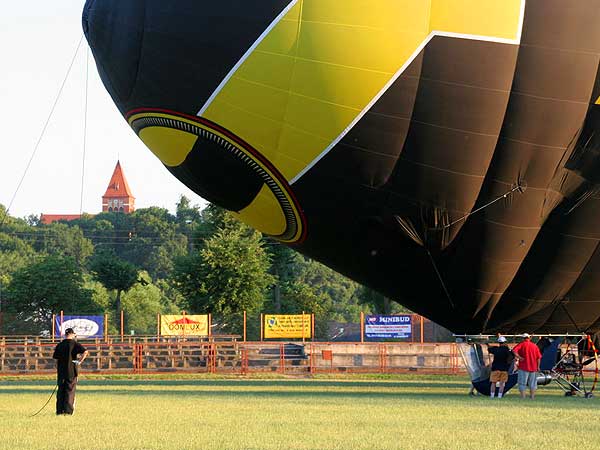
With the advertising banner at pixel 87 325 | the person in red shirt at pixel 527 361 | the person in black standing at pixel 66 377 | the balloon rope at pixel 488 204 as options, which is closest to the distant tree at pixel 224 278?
the advertising banner at pixel 87 325

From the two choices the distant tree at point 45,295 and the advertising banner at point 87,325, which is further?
the distant tree at point 45,295

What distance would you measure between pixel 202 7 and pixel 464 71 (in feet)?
15.2

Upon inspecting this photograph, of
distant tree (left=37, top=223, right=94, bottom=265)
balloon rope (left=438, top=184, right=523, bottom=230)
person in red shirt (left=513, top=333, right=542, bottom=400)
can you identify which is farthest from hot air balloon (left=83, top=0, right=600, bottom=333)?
distant tree (left=37, top=223, right=94, bottom=265)

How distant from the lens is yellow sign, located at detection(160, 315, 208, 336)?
50.9 meters

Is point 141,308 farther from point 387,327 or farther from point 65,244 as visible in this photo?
point 387,327

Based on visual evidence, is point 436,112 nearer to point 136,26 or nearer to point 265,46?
point 265,46

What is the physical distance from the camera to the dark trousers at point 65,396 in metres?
21.0

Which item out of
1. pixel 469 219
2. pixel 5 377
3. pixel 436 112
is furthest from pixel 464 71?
pixel 5 377

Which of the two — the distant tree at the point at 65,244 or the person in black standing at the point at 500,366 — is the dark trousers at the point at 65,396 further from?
the distant tree at the point at 65,244

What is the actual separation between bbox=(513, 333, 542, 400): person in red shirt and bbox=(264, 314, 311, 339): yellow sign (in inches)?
921

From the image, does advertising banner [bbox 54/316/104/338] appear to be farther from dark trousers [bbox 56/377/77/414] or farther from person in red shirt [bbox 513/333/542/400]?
dark trousers [bbox 56/377/77/414]

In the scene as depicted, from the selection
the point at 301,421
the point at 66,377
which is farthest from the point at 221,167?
the point at 301,421

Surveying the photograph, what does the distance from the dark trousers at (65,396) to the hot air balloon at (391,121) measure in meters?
4.70

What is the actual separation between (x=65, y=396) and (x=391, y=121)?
298 inches
